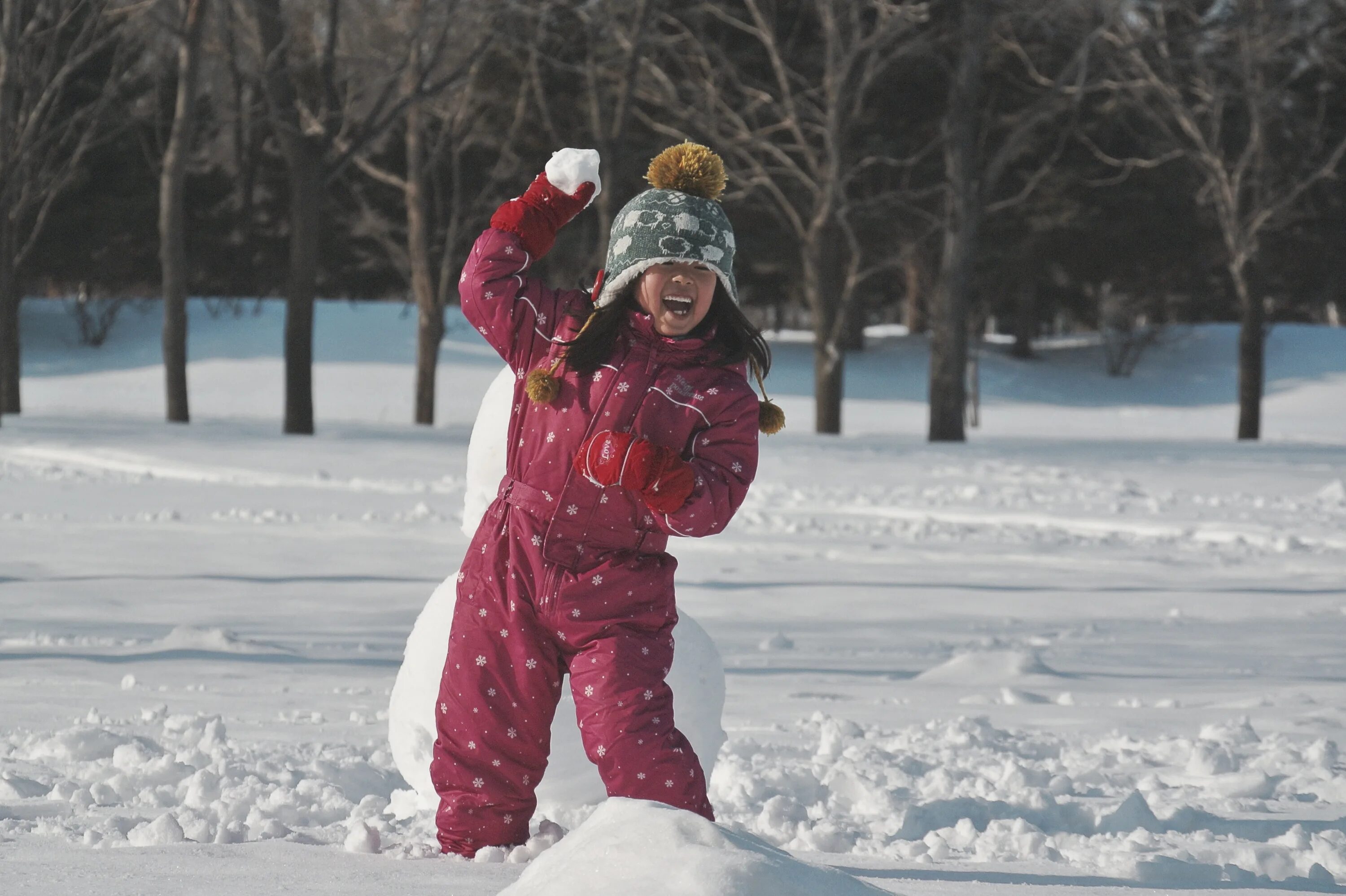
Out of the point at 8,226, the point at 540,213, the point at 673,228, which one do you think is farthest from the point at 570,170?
the point at 8,226

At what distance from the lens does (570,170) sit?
11.6ft

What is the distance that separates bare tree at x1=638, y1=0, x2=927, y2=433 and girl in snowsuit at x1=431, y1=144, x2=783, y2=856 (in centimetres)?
1176

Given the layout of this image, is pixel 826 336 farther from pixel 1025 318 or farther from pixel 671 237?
pixel 671 237

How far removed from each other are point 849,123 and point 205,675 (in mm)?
16746

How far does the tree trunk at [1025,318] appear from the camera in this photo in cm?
3369

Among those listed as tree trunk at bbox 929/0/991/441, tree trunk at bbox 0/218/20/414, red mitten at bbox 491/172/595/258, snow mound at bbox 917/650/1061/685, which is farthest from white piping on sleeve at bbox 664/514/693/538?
tree trunk at bbox 0/218/20/414

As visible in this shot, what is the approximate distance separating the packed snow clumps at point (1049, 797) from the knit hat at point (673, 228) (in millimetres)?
1273

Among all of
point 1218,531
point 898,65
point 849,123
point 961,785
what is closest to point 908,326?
point 898,65

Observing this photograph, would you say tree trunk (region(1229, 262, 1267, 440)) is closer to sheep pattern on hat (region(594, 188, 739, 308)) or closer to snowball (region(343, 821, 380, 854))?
sheep pattern on hat (region(594, 188, 739, 308))

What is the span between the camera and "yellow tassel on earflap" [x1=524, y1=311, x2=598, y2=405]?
317 centimetres

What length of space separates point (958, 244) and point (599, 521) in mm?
15295

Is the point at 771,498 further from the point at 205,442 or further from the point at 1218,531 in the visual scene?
the point at 205,442

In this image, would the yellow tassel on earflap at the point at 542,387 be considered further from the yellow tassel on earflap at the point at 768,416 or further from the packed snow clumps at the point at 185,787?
the packed snow clumps at the point at 185,787

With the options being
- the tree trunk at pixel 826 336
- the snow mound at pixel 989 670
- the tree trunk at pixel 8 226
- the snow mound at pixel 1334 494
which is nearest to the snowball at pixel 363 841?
the snow mound at pixel 989 670
